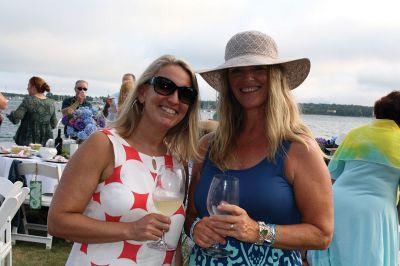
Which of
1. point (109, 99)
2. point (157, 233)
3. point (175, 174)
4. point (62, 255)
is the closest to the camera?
point (157, 233)

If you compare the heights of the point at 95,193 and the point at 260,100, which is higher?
the point at 260,100

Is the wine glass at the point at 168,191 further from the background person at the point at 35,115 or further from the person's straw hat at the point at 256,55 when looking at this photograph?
the background person at the point at 35,115

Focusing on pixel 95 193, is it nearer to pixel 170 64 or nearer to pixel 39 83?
pixel 170 64

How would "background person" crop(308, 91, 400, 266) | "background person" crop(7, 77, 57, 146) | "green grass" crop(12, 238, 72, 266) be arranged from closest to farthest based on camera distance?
"background person" crop(308, 91, 400, 266) < "green grass" crop(12, 238, 72, 266) < "background person" crop(7, 77, 57, 146)

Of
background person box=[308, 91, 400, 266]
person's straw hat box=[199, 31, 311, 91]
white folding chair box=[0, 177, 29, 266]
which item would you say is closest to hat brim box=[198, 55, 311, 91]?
person's straw hat box=[199, 31, 311, 91]

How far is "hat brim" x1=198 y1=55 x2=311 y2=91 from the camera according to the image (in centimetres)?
203

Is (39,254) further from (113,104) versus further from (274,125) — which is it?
(274,125)

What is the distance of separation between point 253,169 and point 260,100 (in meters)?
0.37

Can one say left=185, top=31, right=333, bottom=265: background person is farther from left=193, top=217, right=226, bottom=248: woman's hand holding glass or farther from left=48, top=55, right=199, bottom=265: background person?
left=48, top=55, right=199, bottom=265: background person

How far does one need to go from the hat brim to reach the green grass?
3.81 metres

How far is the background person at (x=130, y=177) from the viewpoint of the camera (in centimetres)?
182

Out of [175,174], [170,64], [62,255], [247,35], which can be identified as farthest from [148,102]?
[62,255]

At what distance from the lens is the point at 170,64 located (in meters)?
2.17

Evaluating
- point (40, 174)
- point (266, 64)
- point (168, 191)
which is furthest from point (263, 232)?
point (40, 174)
